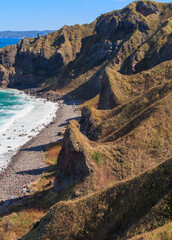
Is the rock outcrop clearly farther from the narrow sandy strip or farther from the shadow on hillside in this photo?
the narrow sandy strip

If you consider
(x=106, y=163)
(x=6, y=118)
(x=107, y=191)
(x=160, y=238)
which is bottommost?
(x=6, y=118)

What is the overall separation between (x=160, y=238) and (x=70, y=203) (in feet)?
28.1

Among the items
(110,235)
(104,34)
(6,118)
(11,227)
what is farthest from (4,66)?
(110,235)

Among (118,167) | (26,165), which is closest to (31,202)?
(118,167)

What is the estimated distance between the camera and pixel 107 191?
15.5 metres

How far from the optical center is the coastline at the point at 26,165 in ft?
136

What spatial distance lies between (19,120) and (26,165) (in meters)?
44.5

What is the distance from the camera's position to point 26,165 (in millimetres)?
51031

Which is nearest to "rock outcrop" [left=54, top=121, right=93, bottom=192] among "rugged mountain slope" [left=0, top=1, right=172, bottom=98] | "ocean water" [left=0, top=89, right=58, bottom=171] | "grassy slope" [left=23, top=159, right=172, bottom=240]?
"grassy slope" [left=23, top=159, right=172, bottom=240]

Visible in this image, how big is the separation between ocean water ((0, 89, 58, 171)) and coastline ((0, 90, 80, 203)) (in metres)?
2.28

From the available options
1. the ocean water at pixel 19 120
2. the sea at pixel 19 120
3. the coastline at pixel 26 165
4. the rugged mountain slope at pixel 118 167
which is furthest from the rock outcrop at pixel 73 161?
the ocean water at pixel 19 120

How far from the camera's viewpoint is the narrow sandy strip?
1637 inches

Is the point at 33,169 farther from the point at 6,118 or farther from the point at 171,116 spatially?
the point at 6,118

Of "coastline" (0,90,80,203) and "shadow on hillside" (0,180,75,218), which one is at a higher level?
"shadow on hillside" (0,180,75,218)
